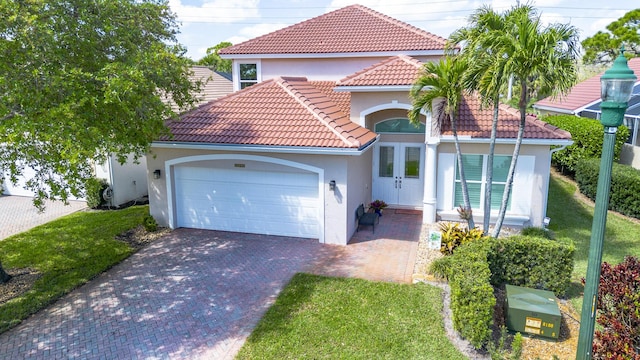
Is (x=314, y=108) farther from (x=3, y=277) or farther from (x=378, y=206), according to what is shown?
(x=3, y=277)

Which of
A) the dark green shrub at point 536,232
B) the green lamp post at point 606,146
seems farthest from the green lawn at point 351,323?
the dark green shrub at point 536,232

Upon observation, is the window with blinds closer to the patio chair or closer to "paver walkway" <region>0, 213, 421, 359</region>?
"paver walkway" <region>0, 213, 421, 359</region>

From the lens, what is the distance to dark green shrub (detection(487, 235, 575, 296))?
948 cm

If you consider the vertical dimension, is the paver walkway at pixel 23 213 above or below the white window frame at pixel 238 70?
below

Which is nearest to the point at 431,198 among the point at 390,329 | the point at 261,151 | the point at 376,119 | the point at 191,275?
the point at 376,119

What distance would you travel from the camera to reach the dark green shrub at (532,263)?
9.48m

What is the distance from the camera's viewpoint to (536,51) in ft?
31.7

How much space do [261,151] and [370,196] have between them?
556 cm

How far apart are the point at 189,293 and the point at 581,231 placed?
41.4ft

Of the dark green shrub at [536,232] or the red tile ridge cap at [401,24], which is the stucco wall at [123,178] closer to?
the red tile ridge cap at [401,24]

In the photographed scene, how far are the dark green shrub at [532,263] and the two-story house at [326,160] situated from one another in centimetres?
446

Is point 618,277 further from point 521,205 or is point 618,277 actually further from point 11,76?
point 11,76

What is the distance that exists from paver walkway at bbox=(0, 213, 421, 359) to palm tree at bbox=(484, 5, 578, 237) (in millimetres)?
5568

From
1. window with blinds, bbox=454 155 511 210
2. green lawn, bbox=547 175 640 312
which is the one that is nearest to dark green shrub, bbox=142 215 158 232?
window with blinds, bbox=454 155 511 210
